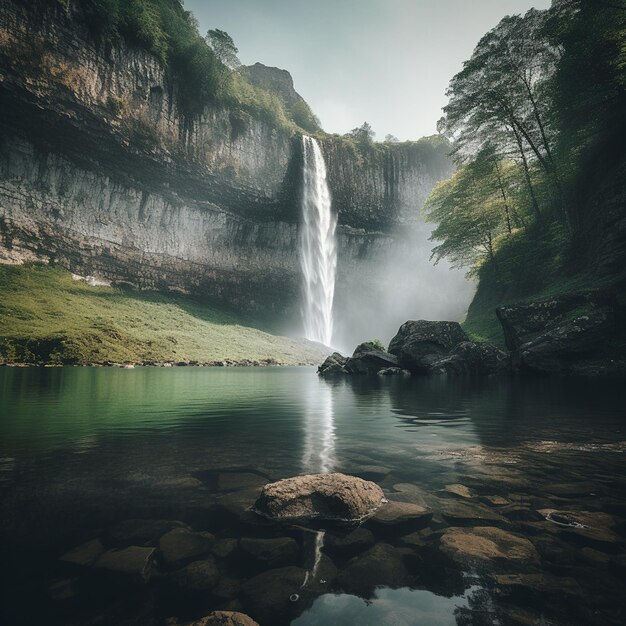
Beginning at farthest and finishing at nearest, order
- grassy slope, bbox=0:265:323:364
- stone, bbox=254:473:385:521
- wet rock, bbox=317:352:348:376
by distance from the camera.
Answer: grassy slope, bbox=0:265:323:364 → wet rock, bbox=317:352:348:376 → stone, bbox=254:473:385:521

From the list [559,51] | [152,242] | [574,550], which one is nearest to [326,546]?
[574,550]

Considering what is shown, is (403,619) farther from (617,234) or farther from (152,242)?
(152,242)

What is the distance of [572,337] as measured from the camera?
1577cm

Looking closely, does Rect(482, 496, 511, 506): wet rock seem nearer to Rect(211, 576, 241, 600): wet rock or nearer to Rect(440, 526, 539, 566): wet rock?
Rect(440, 526, 539, 566): wet rock

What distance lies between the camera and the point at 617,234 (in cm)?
1688

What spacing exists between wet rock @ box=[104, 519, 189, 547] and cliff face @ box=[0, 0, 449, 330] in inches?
2097

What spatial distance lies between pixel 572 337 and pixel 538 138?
16.7 metres

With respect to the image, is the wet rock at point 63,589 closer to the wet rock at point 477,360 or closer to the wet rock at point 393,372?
the wet rock at point 477,360

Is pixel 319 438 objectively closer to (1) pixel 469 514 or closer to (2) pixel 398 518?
(2) pixel 398 518

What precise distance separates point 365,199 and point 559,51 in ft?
212

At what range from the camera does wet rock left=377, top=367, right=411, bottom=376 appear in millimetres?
24891

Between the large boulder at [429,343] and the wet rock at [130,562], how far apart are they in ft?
73.0

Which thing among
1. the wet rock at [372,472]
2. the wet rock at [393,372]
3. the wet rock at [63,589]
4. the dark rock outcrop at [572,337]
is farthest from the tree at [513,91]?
the wet rock at [63,589]

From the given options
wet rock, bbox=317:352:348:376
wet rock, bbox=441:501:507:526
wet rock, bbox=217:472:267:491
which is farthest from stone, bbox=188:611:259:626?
wet rock, bbox=317:352:348:376
